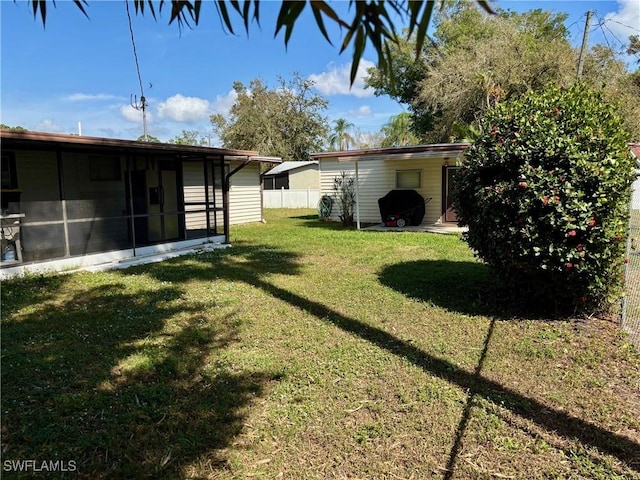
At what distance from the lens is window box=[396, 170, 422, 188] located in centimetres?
1493


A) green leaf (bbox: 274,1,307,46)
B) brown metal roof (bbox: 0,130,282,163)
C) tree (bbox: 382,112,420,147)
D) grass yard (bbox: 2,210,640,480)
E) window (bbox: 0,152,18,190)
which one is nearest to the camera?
green leaf (bbox: 274,1,307,46)

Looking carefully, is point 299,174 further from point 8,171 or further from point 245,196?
point 8,171

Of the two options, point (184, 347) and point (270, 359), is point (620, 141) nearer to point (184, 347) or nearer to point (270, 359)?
point (270, 359)

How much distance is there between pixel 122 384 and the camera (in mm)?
3512

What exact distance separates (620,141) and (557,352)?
8.02 ft

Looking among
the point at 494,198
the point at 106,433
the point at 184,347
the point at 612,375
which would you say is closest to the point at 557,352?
the point at 612,375

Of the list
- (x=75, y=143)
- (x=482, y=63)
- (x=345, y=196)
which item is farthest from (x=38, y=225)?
(x=482, y=63)

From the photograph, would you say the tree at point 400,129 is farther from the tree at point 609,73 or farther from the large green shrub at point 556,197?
the large green shrub at point 556,197

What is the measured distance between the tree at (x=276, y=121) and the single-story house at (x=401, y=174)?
856 inches

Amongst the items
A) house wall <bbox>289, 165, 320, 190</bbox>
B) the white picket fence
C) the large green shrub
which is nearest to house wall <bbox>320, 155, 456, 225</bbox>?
the large green shrub

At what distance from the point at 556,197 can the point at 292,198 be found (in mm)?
22502

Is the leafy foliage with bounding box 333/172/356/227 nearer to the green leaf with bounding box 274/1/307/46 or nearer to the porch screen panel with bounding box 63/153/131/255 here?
the porch screen panel with bounding box 63/153/131/255

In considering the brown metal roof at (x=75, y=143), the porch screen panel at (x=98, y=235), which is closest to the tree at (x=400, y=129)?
the brown metal roof at (x=75, y=143)

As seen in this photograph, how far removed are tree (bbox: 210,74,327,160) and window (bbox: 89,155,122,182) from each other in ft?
92.0
